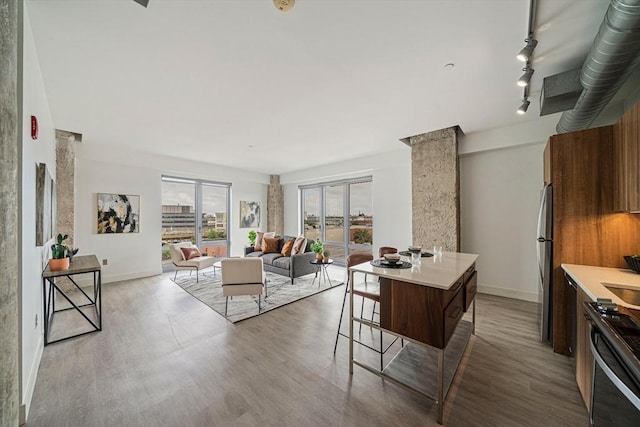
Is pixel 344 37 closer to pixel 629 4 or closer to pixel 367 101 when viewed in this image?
pixel 367 101

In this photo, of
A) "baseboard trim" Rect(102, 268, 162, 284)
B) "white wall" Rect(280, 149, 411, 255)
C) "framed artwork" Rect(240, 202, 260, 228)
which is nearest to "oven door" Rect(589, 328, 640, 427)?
"white wall" Rect(280, 149, 411, 255)

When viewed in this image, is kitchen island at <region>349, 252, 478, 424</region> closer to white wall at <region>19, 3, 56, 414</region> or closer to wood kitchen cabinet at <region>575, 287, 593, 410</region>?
wood kitchen cabinet at <region>575, 287, 593, 410</region>

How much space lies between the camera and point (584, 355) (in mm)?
1720

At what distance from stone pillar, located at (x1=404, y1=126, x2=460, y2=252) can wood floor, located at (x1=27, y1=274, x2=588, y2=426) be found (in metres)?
1.54

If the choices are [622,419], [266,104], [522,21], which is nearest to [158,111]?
[266,104]

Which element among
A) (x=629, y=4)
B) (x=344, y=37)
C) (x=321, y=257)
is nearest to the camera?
(x=629, y=4)

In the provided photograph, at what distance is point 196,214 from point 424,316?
250 inches

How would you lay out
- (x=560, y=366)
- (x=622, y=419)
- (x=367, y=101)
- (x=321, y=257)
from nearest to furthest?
(x=622, y=419), (x=560, y=366), (x=367, y=101), (x=321, y=257)

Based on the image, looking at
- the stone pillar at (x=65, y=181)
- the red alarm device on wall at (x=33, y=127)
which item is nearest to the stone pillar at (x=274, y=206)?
the stone pillar at (x=65, y=181)

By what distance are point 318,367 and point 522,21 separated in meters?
3.24

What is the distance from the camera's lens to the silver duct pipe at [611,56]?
1.36 m

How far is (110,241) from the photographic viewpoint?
4.99 metres

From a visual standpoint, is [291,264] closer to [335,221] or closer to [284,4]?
[335,221]

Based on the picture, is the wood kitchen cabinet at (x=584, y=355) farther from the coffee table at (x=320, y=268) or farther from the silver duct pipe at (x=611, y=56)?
the coffee table at (x=320, y=268)
